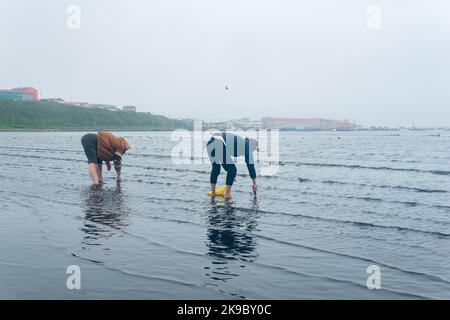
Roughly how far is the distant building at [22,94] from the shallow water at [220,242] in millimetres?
167791

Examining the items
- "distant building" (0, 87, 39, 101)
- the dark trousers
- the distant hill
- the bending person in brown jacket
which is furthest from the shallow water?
"distant building" (0, 87, 39, 101)

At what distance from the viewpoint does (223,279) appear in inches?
259

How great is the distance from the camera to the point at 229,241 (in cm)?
882

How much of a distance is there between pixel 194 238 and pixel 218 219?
77.6 inches

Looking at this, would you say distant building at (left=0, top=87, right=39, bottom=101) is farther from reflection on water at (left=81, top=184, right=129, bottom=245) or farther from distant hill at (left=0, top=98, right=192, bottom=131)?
reflection on water at (left=81, top=184, right=129, bottom=245)

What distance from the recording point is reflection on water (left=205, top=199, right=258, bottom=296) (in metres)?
7.00

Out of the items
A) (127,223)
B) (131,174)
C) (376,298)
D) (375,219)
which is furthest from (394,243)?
(131,174)

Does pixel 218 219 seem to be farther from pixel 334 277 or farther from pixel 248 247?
pixel 334 277

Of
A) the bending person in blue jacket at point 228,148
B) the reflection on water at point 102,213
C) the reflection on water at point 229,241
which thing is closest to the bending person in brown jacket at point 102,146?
the reflection on water at point 102,213

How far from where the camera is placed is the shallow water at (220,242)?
6297 millimetres

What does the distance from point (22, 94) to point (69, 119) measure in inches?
1605

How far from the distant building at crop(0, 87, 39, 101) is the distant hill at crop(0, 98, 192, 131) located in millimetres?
25487

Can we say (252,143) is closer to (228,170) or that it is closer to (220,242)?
(228,170)

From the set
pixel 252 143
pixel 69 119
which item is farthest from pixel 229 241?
pixel 69 119
